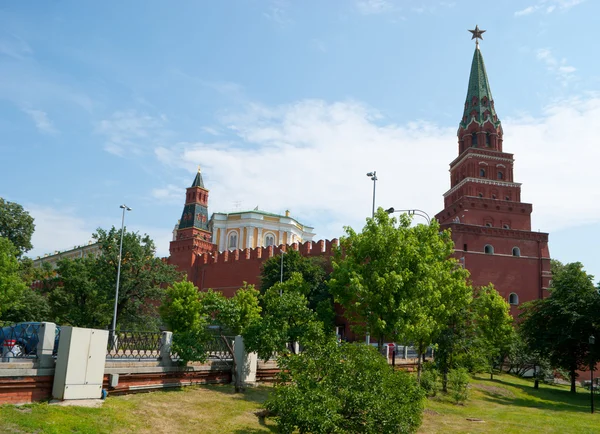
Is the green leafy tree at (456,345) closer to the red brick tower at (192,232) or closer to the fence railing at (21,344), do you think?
the fence railing at (21,344)

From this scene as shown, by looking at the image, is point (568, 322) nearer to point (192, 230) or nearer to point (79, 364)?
point (79, 364)

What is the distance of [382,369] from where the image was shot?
47.5 feet

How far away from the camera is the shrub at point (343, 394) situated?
12.3 metres

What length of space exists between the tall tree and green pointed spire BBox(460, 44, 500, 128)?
124 feet

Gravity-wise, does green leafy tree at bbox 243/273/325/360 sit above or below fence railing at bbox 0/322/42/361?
above

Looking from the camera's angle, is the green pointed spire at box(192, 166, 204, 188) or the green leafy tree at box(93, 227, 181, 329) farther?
the green pointed spire at box(192, 166, 204, 188)

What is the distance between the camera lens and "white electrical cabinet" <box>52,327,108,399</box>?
13.2 meters

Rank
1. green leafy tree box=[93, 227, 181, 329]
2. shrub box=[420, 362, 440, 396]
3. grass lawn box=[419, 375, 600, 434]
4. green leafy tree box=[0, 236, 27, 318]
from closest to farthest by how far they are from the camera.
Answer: grass lawn box=[419, 375, 600, 434] → shrub box=[420, 362, 440, 396] → green leafy tree box=[0, 236, 27, 318] → green leafy tree box=[93, 227, 181, 329]

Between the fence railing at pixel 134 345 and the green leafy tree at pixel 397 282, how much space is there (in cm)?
764

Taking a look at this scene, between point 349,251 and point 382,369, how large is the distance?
9.58 m

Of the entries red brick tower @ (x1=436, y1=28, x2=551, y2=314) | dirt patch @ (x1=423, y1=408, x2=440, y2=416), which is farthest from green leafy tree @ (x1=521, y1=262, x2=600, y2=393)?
dirt patch @ (x1=423, y1=408, x2=440, y2=416)

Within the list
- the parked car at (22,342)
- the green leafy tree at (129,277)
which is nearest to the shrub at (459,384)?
the parked car at (22,342)

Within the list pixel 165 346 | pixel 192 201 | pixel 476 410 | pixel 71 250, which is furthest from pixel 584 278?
pixel 71 250

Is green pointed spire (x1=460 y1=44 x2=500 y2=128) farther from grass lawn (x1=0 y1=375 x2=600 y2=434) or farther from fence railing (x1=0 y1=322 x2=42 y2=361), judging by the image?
fence railing (x1=0 y1=322 x2=42 y2=361)
